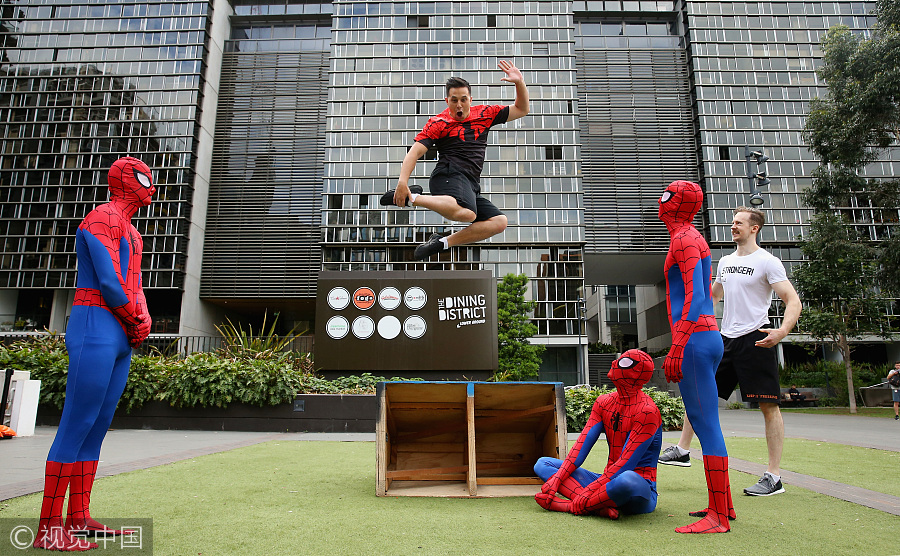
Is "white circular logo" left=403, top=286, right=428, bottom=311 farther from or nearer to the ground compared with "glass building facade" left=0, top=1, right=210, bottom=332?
nearer to the ground

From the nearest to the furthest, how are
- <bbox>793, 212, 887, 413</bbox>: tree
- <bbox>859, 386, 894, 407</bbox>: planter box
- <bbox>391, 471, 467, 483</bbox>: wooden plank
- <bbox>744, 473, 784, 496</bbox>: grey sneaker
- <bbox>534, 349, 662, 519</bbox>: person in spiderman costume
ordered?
<bbox>534, 349, 662, 519</bbox>: person in spiderman costume
<bbox>744, 473, 784, 496</bbox>: grey sneaker
<bbox>391, 471, 467, 483</bbox>: wooden plank
<bbox>793, 212, 887, 413</bbox>: tree
<bbox>859, 386, 894, 407</bbox>: planter box

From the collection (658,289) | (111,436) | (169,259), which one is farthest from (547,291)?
(111,436)

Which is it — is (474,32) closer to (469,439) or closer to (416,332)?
(416,332)

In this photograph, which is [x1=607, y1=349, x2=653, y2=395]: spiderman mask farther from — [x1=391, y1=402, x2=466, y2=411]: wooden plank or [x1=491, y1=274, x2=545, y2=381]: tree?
[x1=491, y1=274, x2=545, y2=381]: tree

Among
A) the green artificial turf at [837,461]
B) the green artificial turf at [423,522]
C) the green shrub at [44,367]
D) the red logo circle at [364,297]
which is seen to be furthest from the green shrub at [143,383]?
the green artificial turf at [837,461]

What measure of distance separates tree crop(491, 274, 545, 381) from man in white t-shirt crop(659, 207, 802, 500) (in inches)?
1246

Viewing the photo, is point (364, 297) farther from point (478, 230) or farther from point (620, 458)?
point (620, 458)

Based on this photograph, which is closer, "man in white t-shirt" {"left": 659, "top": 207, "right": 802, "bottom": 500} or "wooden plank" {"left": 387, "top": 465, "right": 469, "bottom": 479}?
"man in white t-shirt" {"left": 659, "top": 207, "right": 802, "bottom": 500}

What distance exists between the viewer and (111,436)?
10.0m

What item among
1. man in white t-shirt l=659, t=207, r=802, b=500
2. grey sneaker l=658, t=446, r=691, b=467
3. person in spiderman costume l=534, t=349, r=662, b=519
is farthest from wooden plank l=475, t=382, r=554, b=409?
grey sneaker l=658, t=446, r=691, b=467

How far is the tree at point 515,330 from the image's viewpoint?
36875 millimetres

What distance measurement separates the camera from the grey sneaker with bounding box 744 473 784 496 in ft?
14.9

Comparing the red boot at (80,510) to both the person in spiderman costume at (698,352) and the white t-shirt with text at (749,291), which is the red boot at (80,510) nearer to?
the person in spiderman costume at (698,352)

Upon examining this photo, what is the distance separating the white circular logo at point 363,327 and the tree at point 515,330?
20525 millimetres
